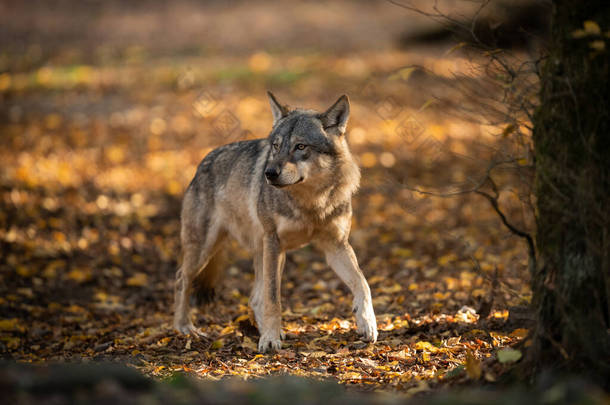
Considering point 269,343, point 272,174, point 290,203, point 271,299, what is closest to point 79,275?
point 271,299

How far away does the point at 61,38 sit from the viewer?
22.9 meters

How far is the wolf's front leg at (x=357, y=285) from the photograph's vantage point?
557 centimetres

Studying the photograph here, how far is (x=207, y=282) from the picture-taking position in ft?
23.4

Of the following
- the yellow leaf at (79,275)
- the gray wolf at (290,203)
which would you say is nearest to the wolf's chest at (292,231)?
the gray wolf at (290,203)

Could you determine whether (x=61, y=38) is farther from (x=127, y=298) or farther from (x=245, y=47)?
(x=127, y=298)

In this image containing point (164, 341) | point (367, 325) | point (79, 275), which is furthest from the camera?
point (79, 275)

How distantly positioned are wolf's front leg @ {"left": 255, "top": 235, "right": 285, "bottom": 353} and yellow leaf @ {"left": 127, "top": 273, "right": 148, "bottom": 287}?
3.06 metres

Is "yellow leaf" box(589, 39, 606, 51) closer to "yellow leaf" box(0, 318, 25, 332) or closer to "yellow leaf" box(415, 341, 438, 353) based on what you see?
"yellow leaf" box(415, 341, 438, 353)

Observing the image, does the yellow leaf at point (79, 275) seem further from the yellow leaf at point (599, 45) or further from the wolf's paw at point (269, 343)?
the yellow leaf at point (599, 45)

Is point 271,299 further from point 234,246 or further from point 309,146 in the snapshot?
point 234,246

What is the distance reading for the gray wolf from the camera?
5.62 m

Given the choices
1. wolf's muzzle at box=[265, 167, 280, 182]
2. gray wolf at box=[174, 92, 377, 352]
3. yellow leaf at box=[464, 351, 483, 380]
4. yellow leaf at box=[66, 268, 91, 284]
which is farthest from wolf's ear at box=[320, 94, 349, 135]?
yellow leaf at box=[66, 268, 91, 284]

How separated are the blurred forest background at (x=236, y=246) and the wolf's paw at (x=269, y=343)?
165 millimetres

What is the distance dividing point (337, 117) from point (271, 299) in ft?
6.29
